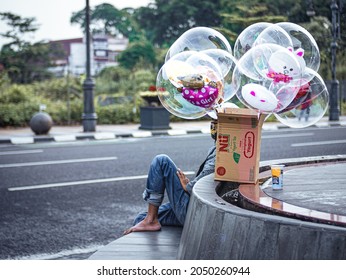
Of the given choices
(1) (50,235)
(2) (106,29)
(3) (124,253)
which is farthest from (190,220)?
(2) (106,29)

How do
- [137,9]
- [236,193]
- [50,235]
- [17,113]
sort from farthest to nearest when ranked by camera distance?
[137,9] → [17,113] → [50,235] → [236,193]

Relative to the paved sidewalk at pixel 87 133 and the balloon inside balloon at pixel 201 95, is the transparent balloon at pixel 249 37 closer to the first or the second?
the balloon inside balloon at pixel 201 95

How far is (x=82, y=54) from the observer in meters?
38.2

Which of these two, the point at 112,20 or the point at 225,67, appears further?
the point at 112,20

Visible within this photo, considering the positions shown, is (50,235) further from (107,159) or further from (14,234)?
(107,159)

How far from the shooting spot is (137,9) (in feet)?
153

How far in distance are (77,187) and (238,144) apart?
5124 millimetres

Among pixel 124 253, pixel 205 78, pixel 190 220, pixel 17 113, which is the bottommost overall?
pixel 17 113

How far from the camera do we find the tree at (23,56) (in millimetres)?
30422

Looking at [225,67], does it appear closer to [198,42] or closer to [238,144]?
[198,42]

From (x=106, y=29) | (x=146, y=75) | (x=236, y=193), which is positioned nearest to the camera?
(x=236, y=193)

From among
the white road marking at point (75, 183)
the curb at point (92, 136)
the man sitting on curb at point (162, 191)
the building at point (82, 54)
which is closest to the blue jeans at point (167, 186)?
the man sitting on curb at point (162, 191)

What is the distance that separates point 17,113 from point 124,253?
17.8m

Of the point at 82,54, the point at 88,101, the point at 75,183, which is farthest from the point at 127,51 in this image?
the point at 75,183
